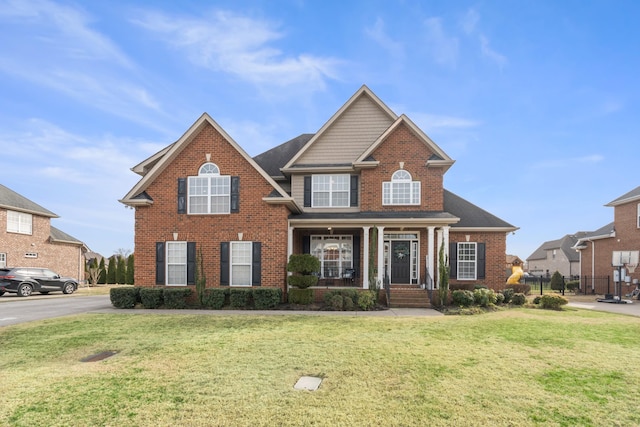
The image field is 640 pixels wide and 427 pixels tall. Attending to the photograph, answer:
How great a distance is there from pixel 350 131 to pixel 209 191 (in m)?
7.81

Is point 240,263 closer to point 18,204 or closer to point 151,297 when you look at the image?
point 151,297

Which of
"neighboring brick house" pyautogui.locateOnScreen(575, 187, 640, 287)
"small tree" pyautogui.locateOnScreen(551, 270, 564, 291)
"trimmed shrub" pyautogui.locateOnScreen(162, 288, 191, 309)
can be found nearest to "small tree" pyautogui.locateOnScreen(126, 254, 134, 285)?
"trimmed shrub" pyautogui.locateOnScreen(162, 288, 191, 309)

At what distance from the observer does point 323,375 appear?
19.4ft

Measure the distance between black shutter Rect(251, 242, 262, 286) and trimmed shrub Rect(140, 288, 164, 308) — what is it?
3.78 m

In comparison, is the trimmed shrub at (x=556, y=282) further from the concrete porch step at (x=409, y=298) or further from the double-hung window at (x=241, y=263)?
the double-hung window at (x=241, y=263)

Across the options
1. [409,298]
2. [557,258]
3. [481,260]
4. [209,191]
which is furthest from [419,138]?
[557,258]

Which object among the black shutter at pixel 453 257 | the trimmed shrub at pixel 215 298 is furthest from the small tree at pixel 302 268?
the black shutter at pixel 453 257

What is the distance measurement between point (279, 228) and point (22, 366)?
9.40 metres

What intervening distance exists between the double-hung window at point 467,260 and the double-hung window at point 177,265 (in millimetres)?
13215

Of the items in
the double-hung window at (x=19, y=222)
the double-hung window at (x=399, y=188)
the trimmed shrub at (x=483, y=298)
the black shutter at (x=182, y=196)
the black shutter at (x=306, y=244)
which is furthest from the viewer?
the double-hung window at (x=19, y=222)

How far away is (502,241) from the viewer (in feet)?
56.4

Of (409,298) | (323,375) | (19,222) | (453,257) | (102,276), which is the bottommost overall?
(102,276)

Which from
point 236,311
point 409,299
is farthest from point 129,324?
point 409,299

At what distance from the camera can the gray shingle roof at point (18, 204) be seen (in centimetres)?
2492
